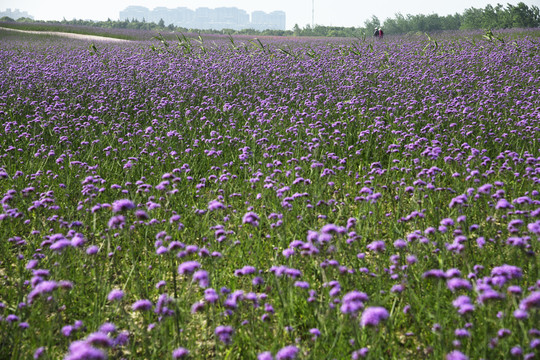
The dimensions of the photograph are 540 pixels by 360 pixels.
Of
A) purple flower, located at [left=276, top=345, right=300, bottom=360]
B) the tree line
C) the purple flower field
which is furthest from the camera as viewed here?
the tree line

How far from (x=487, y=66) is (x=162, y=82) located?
756 centimetres

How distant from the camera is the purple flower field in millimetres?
2332

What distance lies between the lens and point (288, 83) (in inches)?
375

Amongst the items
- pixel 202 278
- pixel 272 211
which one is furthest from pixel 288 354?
pixel 272 211

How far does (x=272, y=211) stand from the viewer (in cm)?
442

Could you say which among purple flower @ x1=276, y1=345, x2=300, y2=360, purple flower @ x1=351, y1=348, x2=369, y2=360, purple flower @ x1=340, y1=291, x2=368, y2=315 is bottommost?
purple flower @ x1=351, y1=348, x2=369, y2=360

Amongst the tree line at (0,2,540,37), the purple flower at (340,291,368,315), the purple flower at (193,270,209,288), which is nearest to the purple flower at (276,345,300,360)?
the purple flower at (340,291,368,315)

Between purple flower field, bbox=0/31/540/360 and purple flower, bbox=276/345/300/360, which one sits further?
purple flower field, bbox=0/31/540/360

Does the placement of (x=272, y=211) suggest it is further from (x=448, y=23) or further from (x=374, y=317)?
(x=448, y=23)

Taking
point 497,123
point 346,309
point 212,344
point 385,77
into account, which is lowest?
point 212,344

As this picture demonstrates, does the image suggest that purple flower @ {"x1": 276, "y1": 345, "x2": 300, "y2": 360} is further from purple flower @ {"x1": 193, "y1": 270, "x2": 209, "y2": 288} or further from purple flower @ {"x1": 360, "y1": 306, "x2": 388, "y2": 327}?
purple flower @ {"x1": 193, "y1": 270, "x2": 209, "y2": 288}

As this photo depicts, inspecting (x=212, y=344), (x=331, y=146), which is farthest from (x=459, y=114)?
(x=212, y=344)

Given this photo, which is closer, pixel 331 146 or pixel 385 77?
pixel 331 146

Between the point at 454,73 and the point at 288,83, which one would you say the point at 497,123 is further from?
the point at 288,83
